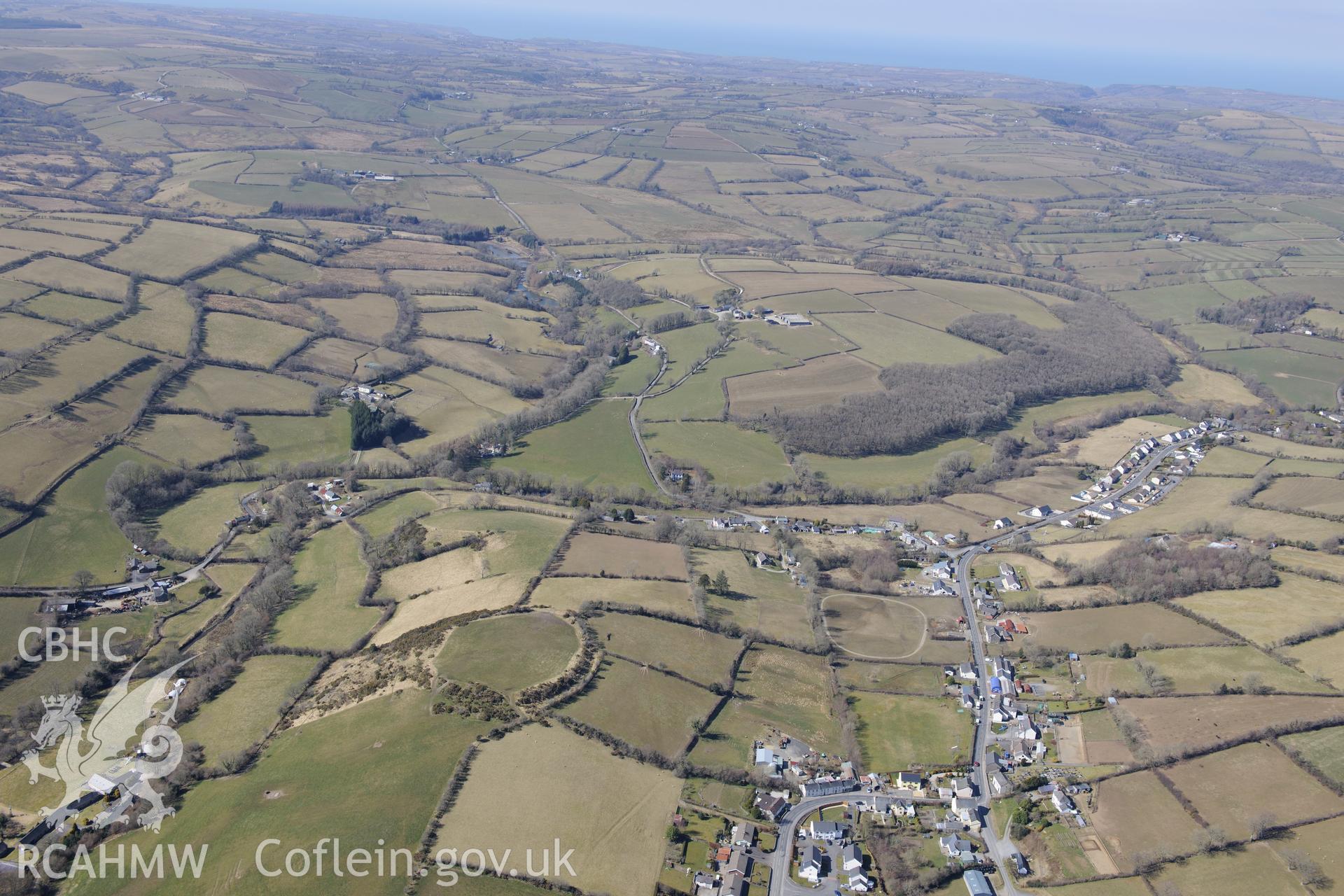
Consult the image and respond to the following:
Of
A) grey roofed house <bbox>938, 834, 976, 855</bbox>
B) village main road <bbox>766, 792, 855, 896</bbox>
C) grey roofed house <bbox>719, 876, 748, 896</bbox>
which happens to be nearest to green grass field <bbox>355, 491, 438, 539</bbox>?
village main road <bbox>766, 792, 855, 896</bbox>

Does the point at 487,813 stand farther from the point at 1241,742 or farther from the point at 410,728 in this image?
the point at 1241,742

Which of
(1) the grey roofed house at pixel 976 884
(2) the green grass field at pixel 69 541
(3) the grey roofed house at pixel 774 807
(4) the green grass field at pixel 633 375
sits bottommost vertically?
(2) the green grass field at pixel 69 541

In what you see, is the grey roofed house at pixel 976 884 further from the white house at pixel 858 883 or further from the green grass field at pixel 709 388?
the green grass field at pixel 709 388

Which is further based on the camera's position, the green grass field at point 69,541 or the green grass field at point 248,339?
the green grass field at point 248,339

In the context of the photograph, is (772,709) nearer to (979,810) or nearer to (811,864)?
(811,864)

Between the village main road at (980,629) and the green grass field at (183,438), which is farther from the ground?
the village main road at (980,629)

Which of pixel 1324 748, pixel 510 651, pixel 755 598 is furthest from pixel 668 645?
pixel 1324 748

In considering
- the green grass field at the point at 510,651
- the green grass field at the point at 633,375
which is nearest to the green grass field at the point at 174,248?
the green grass field at the point at 633,375
